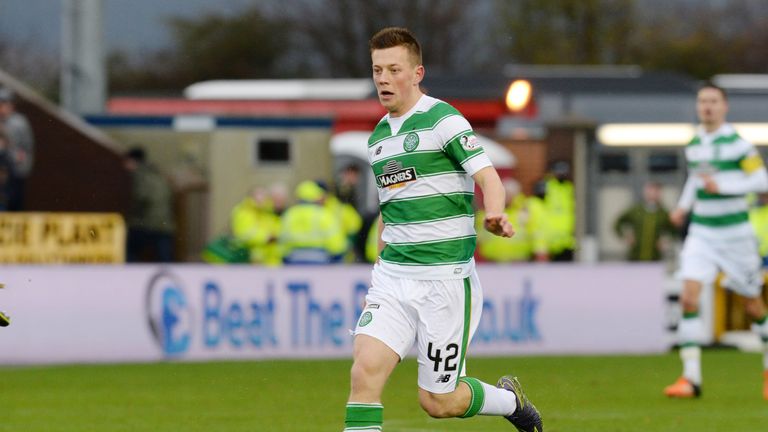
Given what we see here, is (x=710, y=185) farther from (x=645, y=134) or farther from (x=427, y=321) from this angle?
(x=645, y=134)

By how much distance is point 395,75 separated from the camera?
26.4ft

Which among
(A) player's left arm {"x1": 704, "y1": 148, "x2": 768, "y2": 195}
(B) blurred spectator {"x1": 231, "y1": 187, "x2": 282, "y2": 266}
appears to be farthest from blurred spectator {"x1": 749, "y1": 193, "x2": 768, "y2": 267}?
(A) player's left arm {"x1": 704, "y1": 148, "x2": 768, "y2": 195}

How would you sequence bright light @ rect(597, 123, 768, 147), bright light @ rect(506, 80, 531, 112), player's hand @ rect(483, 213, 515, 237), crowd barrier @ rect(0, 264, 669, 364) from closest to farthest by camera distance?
player's hand @ rect(483, 213, 515, 237)
crowd barrier @ rect(0, 264, 669, 364)
bright light @ rect(506, 80, 531, 112)
bright light @ rect(597, 123, 768, 147)

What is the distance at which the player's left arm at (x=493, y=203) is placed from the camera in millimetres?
7430

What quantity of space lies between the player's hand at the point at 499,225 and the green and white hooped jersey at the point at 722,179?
18.4 feet

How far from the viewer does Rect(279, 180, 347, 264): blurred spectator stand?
18.5 meters

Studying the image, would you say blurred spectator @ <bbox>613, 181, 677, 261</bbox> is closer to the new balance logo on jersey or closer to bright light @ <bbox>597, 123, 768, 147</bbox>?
bright light @ <bbox>597, 123, 768, 147</bbox>

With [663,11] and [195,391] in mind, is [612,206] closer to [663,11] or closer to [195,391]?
[195,391]

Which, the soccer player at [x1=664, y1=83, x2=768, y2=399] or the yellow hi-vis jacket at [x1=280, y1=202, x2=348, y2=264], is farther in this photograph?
the yellow hi-vis jacket at [x1=280, y1=202, x2=348, y2=264]

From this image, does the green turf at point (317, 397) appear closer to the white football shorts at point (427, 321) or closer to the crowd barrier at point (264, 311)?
the crowd barrier at point (264, 311)

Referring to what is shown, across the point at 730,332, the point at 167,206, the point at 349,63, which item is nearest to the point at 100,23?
the point at 167,206

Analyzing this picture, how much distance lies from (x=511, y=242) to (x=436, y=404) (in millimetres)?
13174

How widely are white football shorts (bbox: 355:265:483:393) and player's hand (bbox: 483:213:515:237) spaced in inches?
28.7

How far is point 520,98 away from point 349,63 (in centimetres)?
4549
